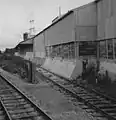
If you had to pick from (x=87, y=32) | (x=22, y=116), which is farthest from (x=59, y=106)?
(x=87, y=32)

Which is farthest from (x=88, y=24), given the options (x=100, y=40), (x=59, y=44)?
(x=59, y=44)

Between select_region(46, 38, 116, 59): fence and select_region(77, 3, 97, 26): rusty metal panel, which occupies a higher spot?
select_region(77, 3, 97, 26): rusty metal panel

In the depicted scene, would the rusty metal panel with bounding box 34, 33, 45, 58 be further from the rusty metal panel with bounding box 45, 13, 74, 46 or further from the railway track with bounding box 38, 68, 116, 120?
the railway track with bounding box 38, 68, 116, 120

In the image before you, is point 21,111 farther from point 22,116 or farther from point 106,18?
point 106,18

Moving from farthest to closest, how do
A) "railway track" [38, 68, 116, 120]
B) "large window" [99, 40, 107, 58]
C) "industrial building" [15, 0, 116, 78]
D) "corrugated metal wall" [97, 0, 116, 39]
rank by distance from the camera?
"large window" [99, 40, 107, 58], "industrial building" [15, 0, 116, 78], "corrugated metal wall" [97, 0, 116, 39], "railway track" [38, 68, 116, 120]

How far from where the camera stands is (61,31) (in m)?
22.2

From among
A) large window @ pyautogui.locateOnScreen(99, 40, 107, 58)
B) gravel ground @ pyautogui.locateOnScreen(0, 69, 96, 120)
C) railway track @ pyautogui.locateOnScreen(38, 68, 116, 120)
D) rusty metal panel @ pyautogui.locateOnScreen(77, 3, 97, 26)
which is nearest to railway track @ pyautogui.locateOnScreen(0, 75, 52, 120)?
gravel ground @ pyautogui.locateOnScreen(0, 69, 96, 120)

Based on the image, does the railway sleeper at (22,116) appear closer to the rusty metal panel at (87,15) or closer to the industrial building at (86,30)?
the industrial building at (86,30)

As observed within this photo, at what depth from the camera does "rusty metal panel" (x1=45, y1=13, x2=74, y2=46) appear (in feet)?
62.0

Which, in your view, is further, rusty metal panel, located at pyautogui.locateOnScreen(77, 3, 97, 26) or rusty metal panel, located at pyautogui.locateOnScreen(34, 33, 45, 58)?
rusty metal panel, located at pyautogui.locateOnScreen(34, 33, 45, 58)

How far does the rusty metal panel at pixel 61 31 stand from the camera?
1888 cm

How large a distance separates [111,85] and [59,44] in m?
12.0

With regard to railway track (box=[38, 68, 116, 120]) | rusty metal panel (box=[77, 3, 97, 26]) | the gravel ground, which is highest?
rusty metal panel (box=[77, 3, 97, 26])

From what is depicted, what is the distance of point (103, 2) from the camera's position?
52.6 feet
